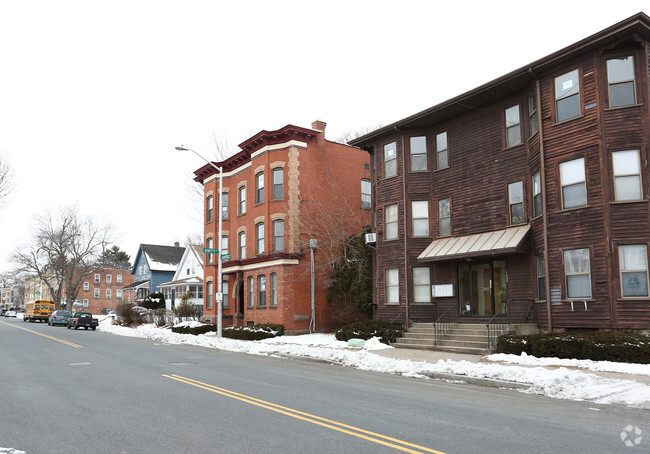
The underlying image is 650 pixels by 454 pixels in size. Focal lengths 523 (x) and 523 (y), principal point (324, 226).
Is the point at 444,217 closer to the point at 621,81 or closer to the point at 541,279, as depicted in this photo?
the point at 541,279

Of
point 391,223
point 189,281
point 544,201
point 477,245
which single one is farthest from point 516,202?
point 189,281

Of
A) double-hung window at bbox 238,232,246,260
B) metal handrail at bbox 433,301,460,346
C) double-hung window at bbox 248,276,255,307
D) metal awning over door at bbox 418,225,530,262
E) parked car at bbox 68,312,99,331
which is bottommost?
parked car at bbox 68,312,99,331

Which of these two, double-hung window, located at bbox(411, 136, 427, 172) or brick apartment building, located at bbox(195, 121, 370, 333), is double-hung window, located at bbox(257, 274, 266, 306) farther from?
double-hung window, located at bbox(411, 136, 427, 172)

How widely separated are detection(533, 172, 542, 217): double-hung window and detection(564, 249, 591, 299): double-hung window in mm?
2101

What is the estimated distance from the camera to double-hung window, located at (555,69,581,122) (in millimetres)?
17641

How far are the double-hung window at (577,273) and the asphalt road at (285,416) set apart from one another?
280 inches

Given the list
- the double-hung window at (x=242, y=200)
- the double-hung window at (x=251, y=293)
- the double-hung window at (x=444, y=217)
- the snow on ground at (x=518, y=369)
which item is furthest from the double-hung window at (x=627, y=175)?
the double-hung window at (x=242, y=200)

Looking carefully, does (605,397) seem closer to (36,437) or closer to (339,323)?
(36,437)

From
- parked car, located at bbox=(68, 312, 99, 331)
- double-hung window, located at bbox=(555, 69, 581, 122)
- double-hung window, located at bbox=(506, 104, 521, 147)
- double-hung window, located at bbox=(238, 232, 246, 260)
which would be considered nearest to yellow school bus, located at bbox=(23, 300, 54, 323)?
parked car, located at bbox=(68, 312, 99, 331)

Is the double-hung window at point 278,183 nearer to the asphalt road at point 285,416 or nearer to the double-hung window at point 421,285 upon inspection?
the double-hung window at point 421,285

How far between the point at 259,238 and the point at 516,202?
52.9ft

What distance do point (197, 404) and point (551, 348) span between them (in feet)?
36.0

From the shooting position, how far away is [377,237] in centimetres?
2559

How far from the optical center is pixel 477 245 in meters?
20.6
